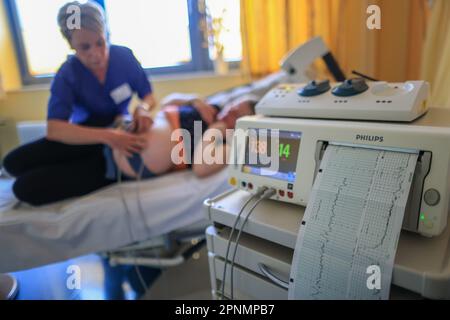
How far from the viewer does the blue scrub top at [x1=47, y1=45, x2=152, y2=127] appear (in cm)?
83

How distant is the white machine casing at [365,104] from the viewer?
22.9 inches

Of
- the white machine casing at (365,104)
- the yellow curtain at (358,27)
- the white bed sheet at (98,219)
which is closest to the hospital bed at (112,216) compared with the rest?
the white bed sheet at (98,219)

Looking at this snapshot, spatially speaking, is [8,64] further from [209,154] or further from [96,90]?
[209,154]

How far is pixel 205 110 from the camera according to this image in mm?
1303

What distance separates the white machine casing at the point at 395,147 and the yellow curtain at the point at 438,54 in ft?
0.81

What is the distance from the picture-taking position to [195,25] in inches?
35.5

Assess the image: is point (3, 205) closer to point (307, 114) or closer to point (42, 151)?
point (42, 151)

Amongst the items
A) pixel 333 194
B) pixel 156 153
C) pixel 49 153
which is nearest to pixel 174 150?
pixel 156 153

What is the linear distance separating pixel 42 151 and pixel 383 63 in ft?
3.97

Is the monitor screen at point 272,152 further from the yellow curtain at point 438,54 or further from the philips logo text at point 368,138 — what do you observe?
the yellow curtain at point 438,54

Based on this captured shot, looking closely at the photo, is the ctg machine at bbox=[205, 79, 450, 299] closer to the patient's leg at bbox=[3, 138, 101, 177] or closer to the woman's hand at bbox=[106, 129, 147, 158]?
the woman's hand at bbox=[106, 129, 147, 158]

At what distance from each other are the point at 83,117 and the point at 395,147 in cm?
98

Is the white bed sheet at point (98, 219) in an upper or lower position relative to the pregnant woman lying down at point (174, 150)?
lower

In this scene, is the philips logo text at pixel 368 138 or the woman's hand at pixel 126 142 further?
the woman's hand at pixel 126 142
